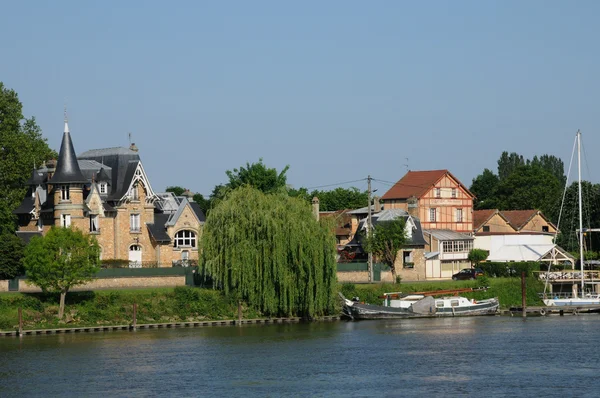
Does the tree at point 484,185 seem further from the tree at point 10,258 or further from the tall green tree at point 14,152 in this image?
the tree at point 10,258

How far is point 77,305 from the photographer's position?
222 feet

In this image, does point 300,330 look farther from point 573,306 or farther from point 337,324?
point 573,306

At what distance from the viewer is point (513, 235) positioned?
4048 inches

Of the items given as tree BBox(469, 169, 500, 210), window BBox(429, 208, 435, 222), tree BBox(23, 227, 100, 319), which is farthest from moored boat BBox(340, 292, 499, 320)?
tree BBox(469, 169, 500, 210)

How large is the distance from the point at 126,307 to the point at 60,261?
17.9 feet

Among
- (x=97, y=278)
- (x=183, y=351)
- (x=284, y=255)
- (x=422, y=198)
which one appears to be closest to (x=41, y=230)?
(x=97, y=278)

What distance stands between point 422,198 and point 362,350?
46445mm

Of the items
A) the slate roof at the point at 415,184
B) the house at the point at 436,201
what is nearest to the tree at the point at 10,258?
the house at the point at 436,201

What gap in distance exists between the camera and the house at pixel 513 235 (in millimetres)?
100688

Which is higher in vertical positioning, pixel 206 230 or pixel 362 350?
pixel 206 230

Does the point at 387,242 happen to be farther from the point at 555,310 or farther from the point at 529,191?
the point at 529,191

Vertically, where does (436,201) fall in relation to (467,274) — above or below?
above

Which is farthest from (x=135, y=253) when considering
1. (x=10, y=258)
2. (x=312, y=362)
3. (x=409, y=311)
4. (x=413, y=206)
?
(x=312, y=362)

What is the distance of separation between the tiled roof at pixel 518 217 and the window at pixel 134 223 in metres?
38.8
